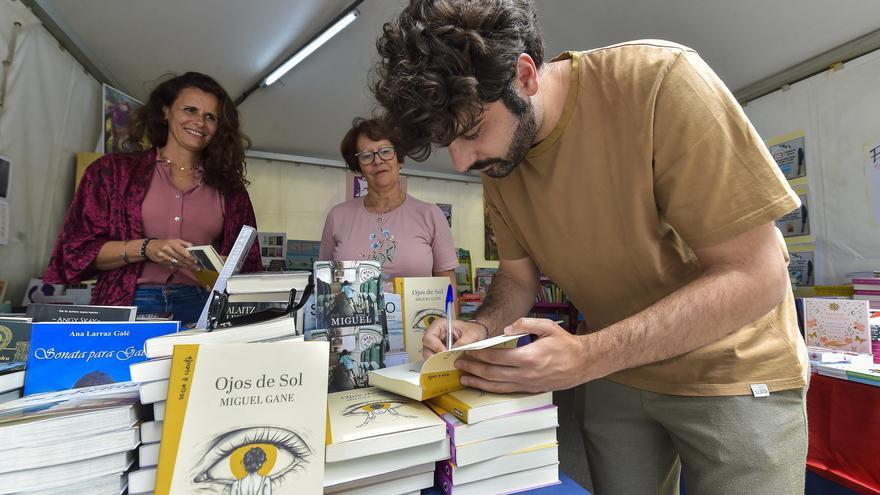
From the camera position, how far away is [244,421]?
520 millimetres

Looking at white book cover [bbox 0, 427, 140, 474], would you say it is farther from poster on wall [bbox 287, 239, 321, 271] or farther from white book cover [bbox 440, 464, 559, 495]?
poster on wall [bbox 287, 239, 321, 271]

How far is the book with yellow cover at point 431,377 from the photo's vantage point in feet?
2.09

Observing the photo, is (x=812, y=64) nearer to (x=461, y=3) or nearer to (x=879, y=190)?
(x=879, y=190)

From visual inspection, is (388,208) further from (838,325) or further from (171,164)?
(838,325)

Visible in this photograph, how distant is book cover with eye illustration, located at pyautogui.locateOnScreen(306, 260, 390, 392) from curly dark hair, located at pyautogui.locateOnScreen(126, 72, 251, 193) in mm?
918

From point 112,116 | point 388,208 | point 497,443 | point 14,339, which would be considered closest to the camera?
point 497,443

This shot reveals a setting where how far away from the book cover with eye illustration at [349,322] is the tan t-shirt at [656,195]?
1.42 feet

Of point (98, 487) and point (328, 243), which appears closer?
point (98, 487)

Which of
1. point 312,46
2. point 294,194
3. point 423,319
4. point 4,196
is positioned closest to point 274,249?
point 294,194

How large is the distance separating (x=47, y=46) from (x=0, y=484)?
2.60m

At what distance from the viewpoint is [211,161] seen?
1.59 m

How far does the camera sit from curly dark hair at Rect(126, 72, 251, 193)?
160 cm

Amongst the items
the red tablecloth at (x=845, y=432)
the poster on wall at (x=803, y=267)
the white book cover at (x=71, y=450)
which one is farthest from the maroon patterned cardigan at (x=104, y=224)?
the poster on wall at (x=803, y=267)

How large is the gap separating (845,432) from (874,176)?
4.74 feet
